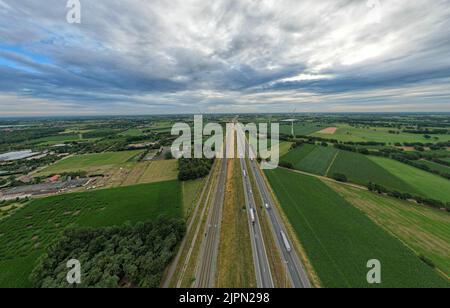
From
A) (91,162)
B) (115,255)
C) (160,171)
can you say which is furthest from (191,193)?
(91,162)

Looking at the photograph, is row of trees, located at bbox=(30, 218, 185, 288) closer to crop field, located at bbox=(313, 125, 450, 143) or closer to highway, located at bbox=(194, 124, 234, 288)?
highway, located at bbox=(194, 124, 234, 288)

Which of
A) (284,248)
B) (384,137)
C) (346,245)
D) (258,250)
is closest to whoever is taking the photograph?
(258,250)

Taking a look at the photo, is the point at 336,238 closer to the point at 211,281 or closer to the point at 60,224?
the point at 211,281

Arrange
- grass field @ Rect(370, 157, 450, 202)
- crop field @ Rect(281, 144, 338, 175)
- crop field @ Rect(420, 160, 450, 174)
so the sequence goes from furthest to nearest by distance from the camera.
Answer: crop field @ Rect(281, 144, 338, 175), crop field @ Rect(420, 160, 450, 174), grass field @ Rect(370, 157, 450, 202)

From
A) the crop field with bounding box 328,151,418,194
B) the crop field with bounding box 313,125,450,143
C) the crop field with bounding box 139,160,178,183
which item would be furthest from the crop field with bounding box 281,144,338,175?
the crop field with bounding box 139,160,178,183

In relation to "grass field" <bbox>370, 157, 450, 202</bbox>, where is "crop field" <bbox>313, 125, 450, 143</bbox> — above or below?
above

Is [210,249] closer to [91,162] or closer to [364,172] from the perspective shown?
[364,172]

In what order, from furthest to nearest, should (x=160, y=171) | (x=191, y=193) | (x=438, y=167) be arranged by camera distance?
(x=160, y=171) < (x=438, y=167) < (x=191, y=193)
